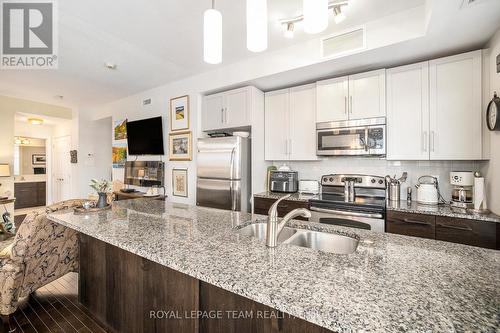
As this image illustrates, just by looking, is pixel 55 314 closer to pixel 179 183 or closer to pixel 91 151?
pixel 179 183

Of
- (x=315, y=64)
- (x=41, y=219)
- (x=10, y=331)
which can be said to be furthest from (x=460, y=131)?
(x=10, y=331)

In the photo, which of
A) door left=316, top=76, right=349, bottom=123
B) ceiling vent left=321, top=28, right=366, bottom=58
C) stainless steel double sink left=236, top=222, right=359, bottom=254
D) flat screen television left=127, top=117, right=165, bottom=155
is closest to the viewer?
stainless steel double sink left=236, top=222, right=359, bottom=254

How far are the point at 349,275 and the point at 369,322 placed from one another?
0.26 metres

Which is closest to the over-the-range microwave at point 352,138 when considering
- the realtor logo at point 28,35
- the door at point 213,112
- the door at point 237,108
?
the door at point 237,108

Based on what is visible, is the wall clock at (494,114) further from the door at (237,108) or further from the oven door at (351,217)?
the door at (237,108)

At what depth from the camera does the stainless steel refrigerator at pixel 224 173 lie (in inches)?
125

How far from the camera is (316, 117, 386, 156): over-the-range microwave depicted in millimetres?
2605

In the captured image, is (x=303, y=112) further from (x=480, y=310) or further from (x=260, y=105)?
(x=480, y=310)

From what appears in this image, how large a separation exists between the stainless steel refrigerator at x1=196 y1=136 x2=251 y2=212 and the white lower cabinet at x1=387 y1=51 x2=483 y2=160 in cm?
181

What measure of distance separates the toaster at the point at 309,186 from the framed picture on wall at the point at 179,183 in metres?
1.93

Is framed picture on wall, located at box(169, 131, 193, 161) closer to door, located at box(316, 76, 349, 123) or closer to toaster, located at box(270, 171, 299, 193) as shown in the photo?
toaster, located at box(270, 171, 299, 193)

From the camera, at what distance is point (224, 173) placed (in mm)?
3270

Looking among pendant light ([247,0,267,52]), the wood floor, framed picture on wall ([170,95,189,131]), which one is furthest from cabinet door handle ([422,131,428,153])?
the wood floor

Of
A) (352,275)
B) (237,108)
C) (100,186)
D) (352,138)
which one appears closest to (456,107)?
(352,138)
